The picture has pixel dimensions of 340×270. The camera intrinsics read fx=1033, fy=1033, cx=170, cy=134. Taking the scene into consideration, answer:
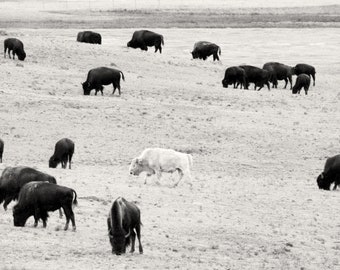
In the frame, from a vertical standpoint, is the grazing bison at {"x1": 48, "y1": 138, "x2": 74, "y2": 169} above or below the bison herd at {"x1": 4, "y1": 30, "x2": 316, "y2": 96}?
above

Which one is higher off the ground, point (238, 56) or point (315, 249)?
point (315, 249)

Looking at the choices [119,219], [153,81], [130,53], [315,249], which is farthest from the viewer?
[130,53]

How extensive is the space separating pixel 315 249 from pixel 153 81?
23.9 metres

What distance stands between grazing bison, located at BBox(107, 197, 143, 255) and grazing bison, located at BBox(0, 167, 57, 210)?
337 cm

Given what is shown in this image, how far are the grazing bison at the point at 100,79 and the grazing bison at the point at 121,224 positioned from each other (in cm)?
2253

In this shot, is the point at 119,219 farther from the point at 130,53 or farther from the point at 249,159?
the point at 130,53

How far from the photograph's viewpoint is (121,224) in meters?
16.2

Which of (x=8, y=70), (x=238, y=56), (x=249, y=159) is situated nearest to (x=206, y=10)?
(x=238, y=56)

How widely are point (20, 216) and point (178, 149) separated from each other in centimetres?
1455

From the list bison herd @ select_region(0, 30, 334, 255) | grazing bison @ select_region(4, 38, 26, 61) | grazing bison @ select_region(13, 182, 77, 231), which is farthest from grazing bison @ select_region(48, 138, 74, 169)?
grazing bison @ select_region(4, 38, 26, 61)

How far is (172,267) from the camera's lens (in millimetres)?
16500

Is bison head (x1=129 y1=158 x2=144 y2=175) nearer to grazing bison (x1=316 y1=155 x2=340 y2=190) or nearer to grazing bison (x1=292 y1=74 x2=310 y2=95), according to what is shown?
grazing bison (x1=316 y1=155 x2=340 y2=190)

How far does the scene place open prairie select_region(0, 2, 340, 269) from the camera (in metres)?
17.8

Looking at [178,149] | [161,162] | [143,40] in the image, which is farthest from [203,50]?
[161,162]
